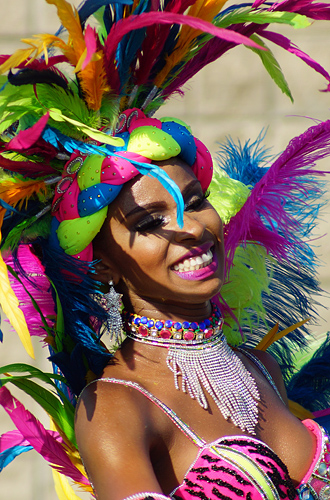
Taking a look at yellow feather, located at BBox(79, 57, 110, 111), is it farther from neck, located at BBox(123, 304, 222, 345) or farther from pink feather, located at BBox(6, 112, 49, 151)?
neck, located at BBox(123, 304, 222, 345)

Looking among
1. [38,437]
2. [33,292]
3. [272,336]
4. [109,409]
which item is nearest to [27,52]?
[33,292]

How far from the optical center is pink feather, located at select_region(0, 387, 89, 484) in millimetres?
1631

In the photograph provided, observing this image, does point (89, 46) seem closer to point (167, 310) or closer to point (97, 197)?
point (97, 197)

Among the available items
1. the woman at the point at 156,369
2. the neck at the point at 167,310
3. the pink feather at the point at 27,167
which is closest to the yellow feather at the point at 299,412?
the woman at the point at 156,369

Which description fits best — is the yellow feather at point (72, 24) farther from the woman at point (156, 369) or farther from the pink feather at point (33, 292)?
the pink feather at point (33, 292)

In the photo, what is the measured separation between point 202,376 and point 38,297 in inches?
17.9

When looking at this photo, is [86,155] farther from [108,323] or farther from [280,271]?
[280,271]

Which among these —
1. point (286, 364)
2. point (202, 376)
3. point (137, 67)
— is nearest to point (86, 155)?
point (137, 67)

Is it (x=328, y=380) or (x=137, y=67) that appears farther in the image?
(x=328, y=380)

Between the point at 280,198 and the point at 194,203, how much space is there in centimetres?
34

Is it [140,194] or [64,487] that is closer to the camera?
[140,194]

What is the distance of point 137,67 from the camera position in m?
1.71

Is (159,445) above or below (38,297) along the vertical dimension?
below

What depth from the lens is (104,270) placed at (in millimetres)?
1679
